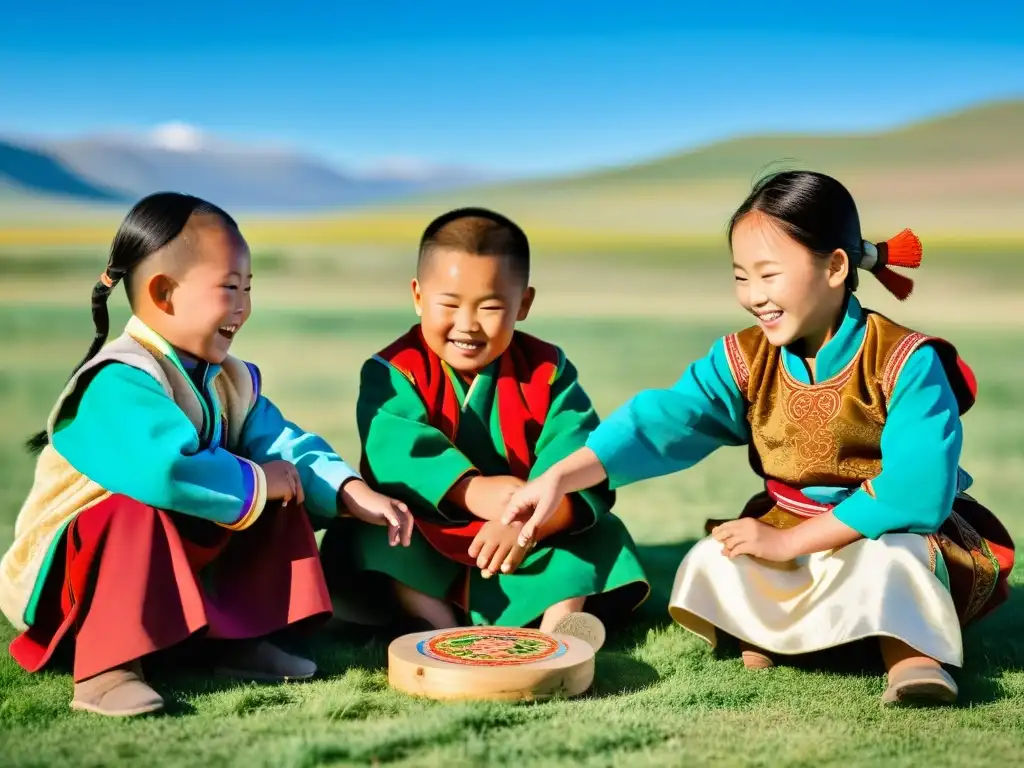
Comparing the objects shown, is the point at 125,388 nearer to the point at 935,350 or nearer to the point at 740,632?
the point at 740,632

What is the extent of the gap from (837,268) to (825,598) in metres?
0.78

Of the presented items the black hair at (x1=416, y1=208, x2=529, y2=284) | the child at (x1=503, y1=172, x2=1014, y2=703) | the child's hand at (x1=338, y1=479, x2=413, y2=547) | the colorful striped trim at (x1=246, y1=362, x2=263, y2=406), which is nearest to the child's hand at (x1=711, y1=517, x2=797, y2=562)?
the child at (x1=503, y1=172, x2=1014, y2=703)

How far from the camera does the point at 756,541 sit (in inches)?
119

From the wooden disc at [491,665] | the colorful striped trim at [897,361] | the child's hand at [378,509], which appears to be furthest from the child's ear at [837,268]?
the child's hand at [378,509]

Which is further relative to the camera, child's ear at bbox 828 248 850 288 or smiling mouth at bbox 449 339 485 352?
smiling mouth at bbox 449 339 485 352

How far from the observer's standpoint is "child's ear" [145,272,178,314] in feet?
9.75

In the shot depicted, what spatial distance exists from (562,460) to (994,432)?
14.1 feet

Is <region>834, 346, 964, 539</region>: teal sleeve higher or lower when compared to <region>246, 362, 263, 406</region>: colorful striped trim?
lower

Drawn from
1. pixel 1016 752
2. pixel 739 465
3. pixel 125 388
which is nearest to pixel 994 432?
pixel 739 465

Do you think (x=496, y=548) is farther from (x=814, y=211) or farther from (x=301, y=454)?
(x=814, y=211)

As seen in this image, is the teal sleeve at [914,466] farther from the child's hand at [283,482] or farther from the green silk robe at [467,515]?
the child's hand at [283,482]

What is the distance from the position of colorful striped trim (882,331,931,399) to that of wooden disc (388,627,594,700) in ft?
3.05

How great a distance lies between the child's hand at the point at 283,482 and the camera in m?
3.00

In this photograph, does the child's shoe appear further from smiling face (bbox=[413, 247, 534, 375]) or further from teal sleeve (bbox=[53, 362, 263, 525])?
smiling face (bbox=[413, 247, 534, 375])
